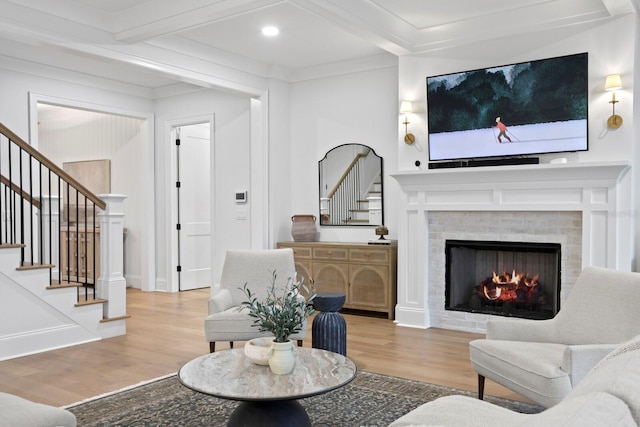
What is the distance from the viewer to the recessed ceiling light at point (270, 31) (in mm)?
5402

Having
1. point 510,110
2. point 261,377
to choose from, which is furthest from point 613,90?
point 261,377

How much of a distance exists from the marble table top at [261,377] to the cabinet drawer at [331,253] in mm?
2976

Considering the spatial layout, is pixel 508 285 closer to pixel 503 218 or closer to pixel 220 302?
pixel 503 218

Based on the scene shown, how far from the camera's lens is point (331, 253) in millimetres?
6211

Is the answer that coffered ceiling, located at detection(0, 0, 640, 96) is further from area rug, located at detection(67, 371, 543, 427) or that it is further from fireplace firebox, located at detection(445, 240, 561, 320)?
area rug, located at detection(67, 371, 543, 427)

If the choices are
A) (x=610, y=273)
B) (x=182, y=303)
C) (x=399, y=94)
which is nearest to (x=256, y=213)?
(x=182, y=303)

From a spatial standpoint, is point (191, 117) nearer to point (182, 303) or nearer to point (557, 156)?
point (182, 303)

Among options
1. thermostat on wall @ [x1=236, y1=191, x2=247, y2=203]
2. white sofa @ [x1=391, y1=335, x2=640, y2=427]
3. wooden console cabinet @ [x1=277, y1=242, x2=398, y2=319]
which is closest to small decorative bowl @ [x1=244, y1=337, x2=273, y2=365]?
white sofa @ [x1=391, y1=335, x2=640, y2=427]

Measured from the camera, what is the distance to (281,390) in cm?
253

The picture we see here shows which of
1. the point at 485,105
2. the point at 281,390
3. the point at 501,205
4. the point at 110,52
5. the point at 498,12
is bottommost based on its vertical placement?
Answer: the point at 281,390

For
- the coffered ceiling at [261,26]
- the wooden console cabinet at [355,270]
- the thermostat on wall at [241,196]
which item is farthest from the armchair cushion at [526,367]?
the thermostat on wall at [241,196]

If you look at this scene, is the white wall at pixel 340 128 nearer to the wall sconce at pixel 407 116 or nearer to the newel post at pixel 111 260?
the wall sconce at pixel 407 116

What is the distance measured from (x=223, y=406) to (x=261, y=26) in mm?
3565

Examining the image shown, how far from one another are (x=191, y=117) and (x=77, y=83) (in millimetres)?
1473
